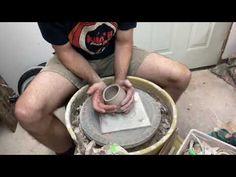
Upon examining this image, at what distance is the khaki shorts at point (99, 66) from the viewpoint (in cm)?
117

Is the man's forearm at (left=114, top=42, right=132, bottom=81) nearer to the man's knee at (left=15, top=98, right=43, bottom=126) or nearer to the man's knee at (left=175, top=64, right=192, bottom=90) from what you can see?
the man's knee at (left=175, top=64, right=192, bottom=90)

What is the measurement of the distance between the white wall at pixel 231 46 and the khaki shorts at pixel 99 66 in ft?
2.87

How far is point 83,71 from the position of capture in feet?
3.79

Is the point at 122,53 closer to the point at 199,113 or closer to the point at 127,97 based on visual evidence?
the point at 127,97

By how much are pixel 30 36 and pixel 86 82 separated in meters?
0.59

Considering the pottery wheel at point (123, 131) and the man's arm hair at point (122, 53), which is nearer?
the pottery wheel at point (123, 131)

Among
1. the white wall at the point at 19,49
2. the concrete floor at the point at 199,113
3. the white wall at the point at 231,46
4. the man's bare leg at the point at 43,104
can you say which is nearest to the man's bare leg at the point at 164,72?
the man's bare leg at the point at 43,104

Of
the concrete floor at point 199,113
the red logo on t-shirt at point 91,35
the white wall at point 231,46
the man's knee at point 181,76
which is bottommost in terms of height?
the concrete floor at point 199,113

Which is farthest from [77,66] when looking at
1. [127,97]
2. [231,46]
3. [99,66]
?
[231,46]

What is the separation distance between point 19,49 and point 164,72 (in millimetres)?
887

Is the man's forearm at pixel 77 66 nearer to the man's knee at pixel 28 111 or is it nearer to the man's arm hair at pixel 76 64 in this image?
the man's arm hair at pixel 76 64

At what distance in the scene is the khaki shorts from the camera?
3.85ft

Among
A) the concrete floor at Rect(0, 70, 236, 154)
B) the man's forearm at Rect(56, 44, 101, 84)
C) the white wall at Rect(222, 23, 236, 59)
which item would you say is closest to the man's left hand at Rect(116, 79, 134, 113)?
the man's forearm at Rect(56, 44, 101, 84)
